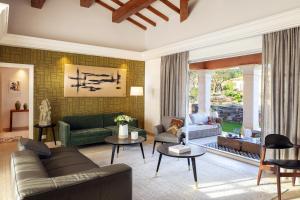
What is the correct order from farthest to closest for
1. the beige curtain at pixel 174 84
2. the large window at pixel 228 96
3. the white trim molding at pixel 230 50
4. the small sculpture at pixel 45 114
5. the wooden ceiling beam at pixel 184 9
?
the large window at pixel 228 96, the beige curtain at pixel 174 84, the wooden ceiling beam at pixel 184 9, the small sculpture at pixel 45 114, the white trim molding at pixel 230 50

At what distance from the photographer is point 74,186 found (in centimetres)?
175

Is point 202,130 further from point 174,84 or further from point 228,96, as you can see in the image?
point 228,96

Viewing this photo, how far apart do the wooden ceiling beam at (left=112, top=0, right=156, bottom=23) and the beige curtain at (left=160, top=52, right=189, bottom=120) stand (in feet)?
5.29

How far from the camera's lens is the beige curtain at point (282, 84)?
→ 3676mm

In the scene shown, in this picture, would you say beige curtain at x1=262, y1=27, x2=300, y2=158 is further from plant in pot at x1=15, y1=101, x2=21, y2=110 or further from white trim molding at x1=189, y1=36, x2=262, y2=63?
plant in pot at x1=15, y1=101, x2=21, y2=110

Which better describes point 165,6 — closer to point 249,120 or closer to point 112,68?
point 112,68

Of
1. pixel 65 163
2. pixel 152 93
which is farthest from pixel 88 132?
pixel 152 93

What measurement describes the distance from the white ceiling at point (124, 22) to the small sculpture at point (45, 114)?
6.09ft

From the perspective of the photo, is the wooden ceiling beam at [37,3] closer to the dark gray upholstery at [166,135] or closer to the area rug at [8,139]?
the area rug at [8,139]

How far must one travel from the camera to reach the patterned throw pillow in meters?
5.18

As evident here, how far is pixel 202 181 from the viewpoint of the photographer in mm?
3561

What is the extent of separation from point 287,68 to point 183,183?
106 inches

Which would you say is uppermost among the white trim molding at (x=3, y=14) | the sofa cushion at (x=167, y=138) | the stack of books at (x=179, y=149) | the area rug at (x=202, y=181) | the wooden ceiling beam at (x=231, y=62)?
the white trim molding at (x=3, y=14)

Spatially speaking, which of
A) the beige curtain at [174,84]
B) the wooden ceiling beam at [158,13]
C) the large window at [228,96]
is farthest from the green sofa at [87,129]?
the large window at [228,96]
